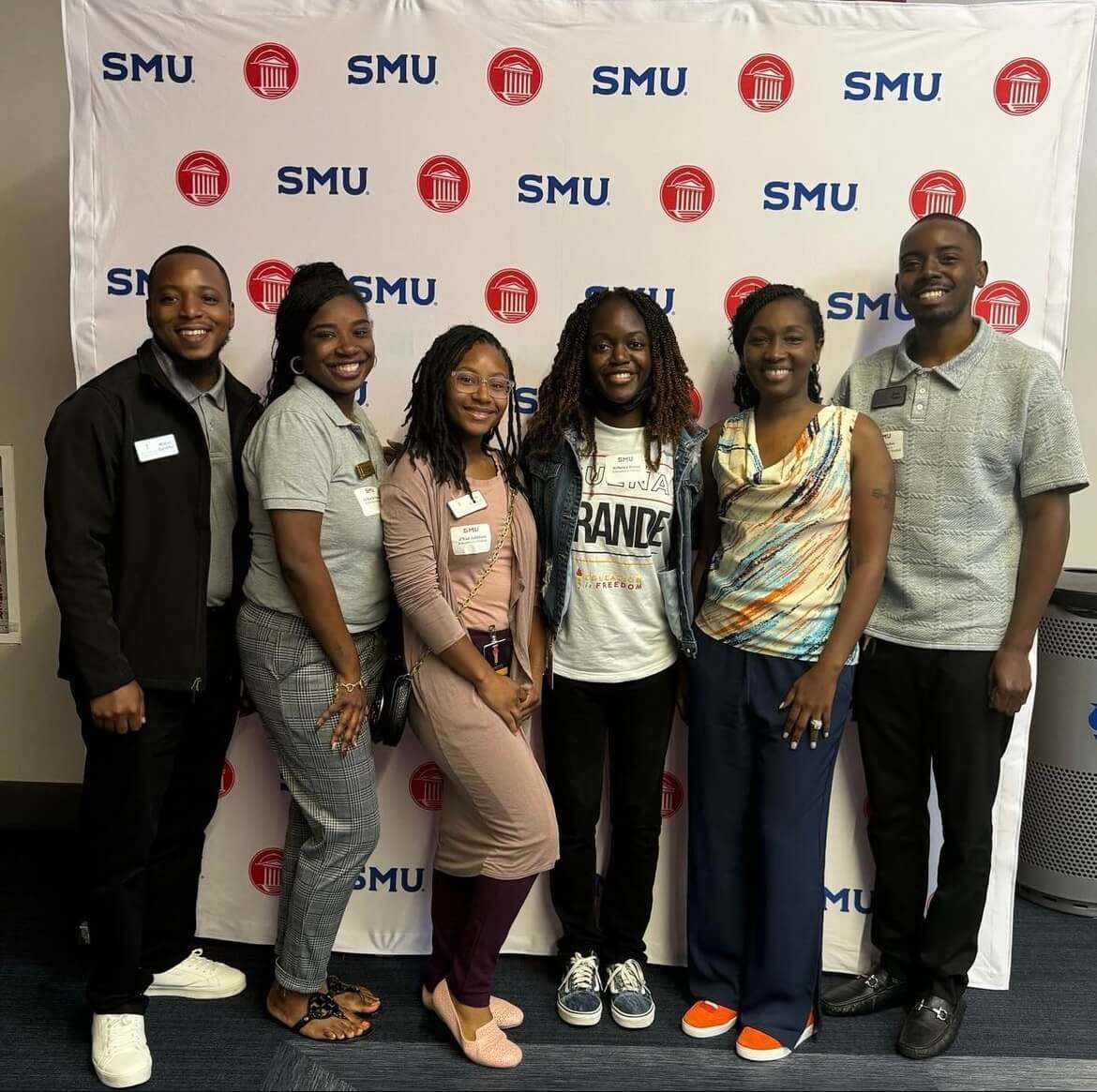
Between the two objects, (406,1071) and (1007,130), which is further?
(1007,130)

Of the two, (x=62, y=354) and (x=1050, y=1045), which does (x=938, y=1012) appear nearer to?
(x=1050, y=1045)

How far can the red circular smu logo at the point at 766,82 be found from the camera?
2186 millimetres

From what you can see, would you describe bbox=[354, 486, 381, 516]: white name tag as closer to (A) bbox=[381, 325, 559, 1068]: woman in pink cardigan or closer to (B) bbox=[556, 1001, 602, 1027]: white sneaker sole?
(A) bbox=[381, 325, 559, 1068]: woman in pink cardigan

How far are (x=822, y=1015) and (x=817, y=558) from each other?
1215mm

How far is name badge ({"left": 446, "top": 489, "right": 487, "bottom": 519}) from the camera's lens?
6.00ft

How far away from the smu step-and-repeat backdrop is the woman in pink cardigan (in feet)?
1.52

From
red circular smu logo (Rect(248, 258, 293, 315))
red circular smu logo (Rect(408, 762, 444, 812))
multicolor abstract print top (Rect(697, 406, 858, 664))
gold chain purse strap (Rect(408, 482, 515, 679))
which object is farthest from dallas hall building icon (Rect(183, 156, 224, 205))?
red circular smu logo (Rect(408, 762, 444, 812))

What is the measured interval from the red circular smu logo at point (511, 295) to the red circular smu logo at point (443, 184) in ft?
0.74

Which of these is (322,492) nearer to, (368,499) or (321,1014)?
(368,499)

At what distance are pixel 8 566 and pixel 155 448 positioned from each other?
5.20 ft

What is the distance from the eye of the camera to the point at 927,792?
2146 millimetres

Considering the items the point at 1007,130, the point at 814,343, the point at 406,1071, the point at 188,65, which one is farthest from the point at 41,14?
the point at 406,1071

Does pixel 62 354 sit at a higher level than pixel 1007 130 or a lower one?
lower

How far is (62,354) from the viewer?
285cm
